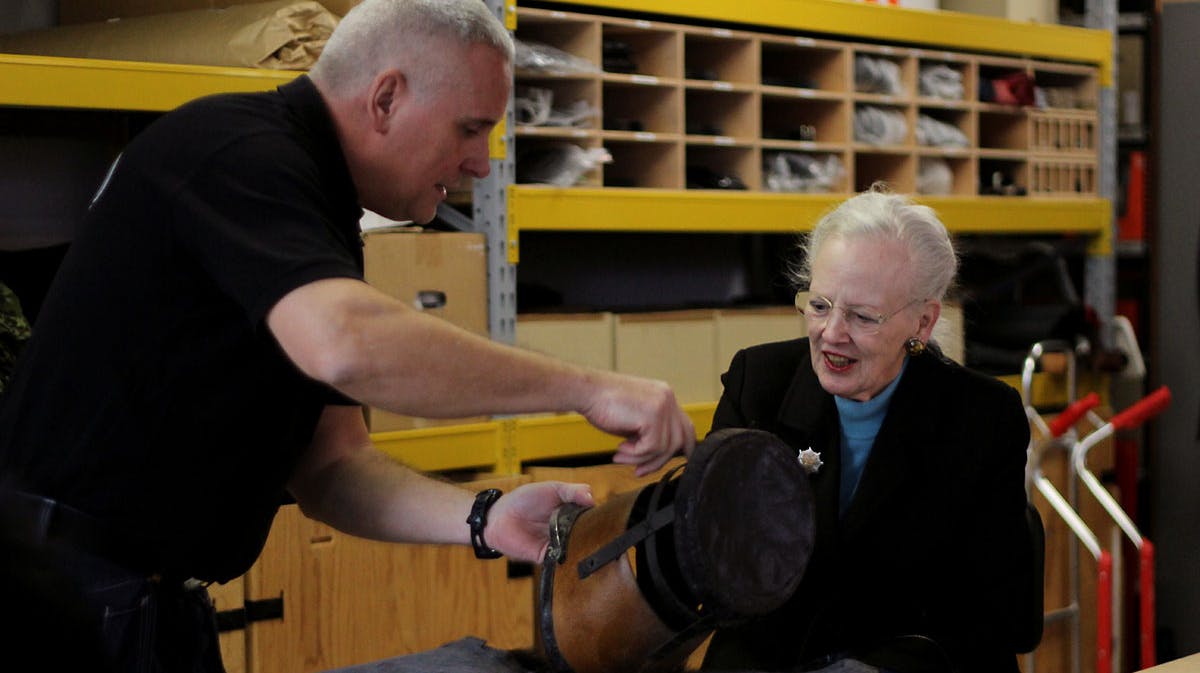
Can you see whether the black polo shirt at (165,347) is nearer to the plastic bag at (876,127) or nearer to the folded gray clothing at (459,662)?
the folded gray clothing at (459,662)

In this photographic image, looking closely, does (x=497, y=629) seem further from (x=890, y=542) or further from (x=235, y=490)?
(x=235, y=490)

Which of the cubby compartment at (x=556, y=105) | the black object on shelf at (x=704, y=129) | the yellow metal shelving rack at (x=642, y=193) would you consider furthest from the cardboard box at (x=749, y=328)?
the cubby compartment at (x=556, y=105)

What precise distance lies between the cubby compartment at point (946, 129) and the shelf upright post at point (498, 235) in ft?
4.86

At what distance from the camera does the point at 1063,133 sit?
4.68 metres

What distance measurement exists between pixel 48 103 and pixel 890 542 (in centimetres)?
179

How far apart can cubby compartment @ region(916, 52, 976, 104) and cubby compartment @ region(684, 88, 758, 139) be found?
695 millimetres

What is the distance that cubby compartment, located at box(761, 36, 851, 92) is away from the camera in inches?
157

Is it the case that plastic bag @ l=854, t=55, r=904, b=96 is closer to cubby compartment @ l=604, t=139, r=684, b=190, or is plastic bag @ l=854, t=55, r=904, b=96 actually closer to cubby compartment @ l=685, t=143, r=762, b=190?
cubby compartment @ l=685, t=143, r=762, b=190

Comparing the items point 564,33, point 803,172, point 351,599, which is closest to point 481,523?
point 351,599

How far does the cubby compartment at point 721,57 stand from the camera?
3.84m

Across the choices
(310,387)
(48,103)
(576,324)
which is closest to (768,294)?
(576,324)

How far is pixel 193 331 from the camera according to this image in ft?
5.15

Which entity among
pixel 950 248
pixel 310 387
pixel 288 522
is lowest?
pixel 288 522

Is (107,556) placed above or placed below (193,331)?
below
